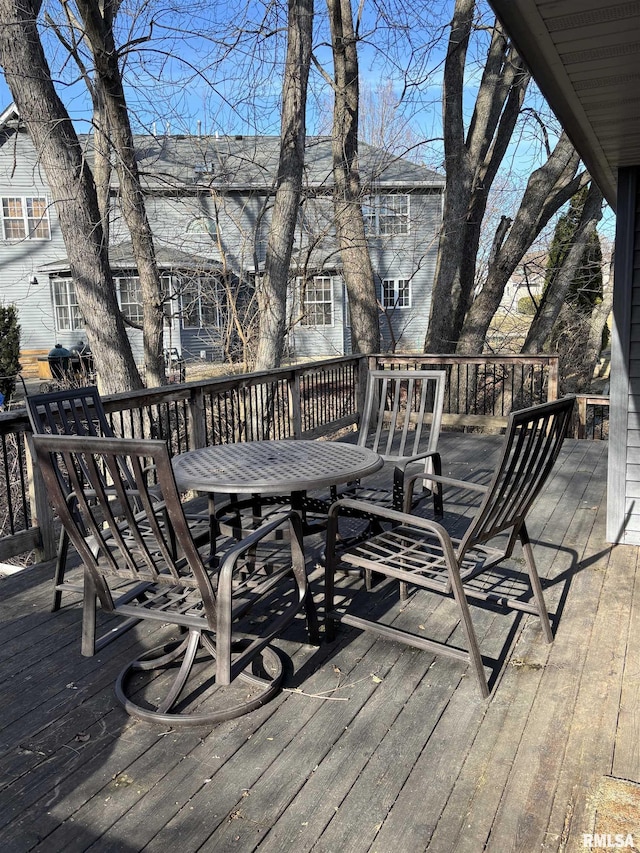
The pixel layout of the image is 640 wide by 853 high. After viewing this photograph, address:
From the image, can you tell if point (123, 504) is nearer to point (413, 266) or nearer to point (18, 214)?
point (413, 266)

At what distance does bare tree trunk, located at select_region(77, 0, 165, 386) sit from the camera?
706 cm

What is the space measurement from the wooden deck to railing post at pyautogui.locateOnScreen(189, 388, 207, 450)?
204 centimetres

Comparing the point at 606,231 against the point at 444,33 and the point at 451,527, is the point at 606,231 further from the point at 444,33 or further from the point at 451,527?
the point at 451,527

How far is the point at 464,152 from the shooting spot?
30.8 feet

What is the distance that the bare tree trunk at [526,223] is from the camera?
29.6 ft

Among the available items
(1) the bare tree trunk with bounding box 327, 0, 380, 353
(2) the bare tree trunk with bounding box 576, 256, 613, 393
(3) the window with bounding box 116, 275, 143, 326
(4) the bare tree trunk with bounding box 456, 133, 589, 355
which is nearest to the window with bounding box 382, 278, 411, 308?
(2) the bare tree trunk with bounding box 576, 256, 613, 393

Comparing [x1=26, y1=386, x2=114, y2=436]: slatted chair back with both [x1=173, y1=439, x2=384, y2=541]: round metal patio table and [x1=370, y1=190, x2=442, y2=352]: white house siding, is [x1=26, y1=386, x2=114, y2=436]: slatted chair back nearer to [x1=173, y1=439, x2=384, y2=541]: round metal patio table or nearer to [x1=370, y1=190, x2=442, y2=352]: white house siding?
[x1=173, y1=439, x2=384, y2=541]: round metal patio table

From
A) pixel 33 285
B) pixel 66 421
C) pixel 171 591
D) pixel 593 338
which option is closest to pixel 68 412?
pixel 66 421

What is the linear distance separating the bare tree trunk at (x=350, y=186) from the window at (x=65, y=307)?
10602 millimetres

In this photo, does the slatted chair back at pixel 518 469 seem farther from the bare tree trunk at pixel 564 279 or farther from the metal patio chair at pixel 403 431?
the bare tree trunk at pixel 564 279

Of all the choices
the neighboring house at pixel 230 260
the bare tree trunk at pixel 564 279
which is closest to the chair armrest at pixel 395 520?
the bare tree trunk at pixel 564 279

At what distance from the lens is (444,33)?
9.60 m

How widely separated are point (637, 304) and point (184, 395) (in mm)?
2812

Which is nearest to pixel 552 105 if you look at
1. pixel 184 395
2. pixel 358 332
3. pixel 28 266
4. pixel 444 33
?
pixel 184 395
